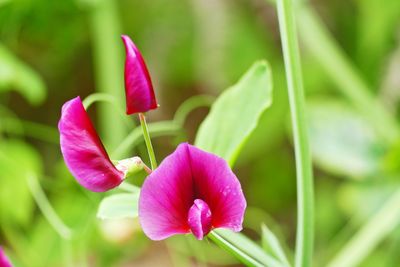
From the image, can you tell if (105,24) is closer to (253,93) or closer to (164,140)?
(164,140)

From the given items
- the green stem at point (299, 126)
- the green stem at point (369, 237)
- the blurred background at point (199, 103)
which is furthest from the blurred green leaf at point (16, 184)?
the green stem at point (299, 126)

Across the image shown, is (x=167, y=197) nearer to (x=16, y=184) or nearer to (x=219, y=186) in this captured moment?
(x=219, y=186)

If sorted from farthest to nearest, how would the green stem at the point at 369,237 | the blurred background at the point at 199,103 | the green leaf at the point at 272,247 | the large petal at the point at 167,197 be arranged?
the blurred background at the point at 199,103 → the green stem at the point at 369,237 → the green leaf at the point at 272,247 → the large petal at the point at 167,197

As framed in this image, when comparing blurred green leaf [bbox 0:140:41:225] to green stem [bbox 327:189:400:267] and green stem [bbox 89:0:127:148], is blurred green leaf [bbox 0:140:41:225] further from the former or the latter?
green stem [bbox 327:189:400:267]

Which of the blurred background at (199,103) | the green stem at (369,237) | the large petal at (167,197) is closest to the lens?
the large petal at (167,197)

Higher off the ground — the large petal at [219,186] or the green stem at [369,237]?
the large petal at [219,186]

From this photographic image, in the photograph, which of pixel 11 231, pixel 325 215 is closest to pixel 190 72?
pixel 325 215

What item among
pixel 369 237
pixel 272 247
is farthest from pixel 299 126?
pixel 369 237

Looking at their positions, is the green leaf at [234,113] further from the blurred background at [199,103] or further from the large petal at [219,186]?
the blurred background at [199,103]
